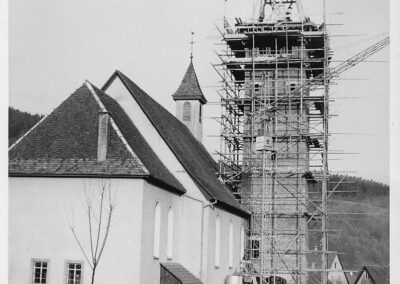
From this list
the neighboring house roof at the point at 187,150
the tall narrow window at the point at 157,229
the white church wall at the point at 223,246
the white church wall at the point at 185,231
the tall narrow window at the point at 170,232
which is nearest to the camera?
the tall narrow window at the point at 157,229

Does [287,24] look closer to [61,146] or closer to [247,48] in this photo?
[247,48]

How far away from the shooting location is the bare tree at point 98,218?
26.4m

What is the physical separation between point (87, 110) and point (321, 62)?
17533 millimetres

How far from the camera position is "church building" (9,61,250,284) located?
2652 cm

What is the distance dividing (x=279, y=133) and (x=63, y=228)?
1838 cm

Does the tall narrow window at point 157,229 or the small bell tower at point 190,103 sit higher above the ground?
the small bell tower at point 190,103

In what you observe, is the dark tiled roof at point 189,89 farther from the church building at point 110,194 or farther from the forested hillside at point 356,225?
the church building at point 110,194

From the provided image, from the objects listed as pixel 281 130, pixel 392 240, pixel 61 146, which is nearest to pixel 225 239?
pixel 281 130

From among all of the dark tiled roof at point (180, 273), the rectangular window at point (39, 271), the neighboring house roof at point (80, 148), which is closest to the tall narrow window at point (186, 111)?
the neighboring house roof at point (80, 148)

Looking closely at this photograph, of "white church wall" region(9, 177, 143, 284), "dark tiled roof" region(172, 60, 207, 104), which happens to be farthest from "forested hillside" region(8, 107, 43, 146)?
"dark tiled roof" region(172, 60, 207, 104)

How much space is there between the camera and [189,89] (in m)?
48.6

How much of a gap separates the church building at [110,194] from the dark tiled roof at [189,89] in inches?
608

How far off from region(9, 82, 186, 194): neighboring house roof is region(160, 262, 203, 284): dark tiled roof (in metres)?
3.35

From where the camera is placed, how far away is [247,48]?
43.9 meters
